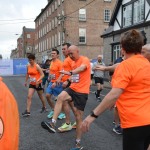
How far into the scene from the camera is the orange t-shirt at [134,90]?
3117 mm

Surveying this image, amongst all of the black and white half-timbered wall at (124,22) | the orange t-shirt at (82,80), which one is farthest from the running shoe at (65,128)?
the black and white half-timbered wall at (124,22)

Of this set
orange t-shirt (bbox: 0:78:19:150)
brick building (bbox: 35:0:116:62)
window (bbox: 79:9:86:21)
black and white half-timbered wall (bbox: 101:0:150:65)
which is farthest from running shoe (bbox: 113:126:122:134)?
window (bbox: 79:9:86:21)

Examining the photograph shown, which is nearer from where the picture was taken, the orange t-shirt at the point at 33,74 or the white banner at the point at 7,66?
the orange t-shirt at the point at 33,74

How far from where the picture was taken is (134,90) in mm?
3182

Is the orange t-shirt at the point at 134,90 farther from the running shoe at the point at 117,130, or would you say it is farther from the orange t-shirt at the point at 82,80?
the running shoe at the point at 117,130

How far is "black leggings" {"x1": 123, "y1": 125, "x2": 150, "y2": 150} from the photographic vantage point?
3.15 meters

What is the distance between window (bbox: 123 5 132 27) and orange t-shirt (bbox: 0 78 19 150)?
23597 millimetres

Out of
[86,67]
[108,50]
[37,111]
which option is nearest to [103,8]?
[108,50]

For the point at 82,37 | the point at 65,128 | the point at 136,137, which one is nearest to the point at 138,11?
the point at 65,128

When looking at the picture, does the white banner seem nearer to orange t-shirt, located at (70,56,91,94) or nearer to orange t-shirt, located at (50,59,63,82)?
orange t-shirt, located at (50,59,63,82)

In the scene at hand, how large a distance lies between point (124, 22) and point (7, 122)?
24.7 m

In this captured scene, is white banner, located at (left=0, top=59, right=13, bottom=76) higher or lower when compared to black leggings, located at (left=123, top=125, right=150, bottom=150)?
lower

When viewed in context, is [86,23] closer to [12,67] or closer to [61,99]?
[12,67]

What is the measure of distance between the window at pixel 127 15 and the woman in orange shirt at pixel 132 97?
73.4 ft
